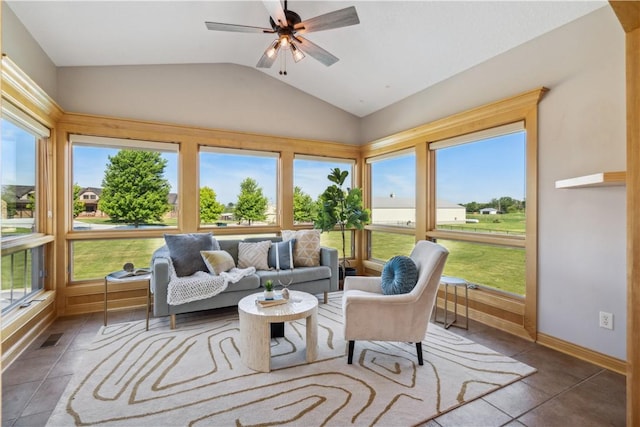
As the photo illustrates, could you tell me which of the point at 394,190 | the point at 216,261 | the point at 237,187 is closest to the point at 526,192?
the point at 394,190

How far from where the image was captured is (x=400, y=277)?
2959mm

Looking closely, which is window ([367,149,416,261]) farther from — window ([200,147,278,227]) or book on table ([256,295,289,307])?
book on table ([256,295,289,307])

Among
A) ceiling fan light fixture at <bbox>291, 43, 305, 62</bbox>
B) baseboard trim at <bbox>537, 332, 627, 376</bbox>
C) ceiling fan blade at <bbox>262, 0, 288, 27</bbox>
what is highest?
ceiling fan blade at <bbox>262, 0, 288, 27</bbox>

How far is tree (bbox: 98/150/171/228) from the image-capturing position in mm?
4355

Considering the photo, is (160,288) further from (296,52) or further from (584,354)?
(584,354)

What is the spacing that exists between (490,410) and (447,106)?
3.37m

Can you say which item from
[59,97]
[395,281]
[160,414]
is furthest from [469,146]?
[59,97]

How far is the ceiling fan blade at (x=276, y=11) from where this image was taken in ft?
8.52

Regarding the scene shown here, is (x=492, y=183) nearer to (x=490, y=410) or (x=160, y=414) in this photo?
(x=490, y=410)

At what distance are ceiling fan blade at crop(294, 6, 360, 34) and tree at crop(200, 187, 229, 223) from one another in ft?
9.08

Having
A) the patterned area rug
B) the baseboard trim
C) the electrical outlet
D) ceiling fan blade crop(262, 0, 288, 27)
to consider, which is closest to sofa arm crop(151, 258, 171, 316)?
the patterned area rug

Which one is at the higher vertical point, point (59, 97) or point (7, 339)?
point (59, 97)

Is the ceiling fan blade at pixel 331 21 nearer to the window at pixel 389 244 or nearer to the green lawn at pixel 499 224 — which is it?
the green lawn at pixel 499 224

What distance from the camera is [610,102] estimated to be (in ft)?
9.25
